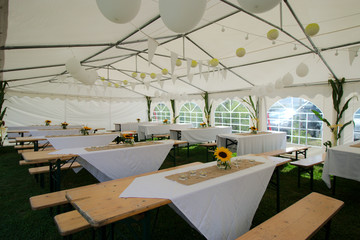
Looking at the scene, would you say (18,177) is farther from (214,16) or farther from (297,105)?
(297,105)

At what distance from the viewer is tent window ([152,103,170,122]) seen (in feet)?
40.3

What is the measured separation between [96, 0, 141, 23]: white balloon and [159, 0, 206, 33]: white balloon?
21 centimetres

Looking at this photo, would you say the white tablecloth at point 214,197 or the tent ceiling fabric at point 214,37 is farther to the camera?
the tent ceiling fabric at point 214,37

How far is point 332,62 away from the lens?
461 cm

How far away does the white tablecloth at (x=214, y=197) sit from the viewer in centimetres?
141

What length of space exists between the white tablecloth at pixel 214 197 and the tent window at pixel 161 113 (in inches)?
411

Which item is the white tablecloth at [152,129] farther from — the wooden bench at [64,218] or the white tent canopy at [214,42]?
the wooden bench at [64,218]

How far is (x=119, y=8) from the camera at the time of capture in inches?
49.5

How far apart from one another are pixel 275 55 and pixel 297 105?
9.07 ft

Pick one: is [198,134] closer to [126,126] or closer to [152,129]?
[152,129]

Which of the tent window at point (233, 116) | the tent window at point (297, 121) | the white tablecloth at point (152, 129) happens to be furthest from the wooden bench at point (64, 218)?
the tent window at point (233, 116)

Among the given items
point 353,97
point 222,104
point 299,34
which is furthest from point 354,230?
point 222,104

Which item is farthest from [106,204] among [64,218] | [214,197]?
[214,197]

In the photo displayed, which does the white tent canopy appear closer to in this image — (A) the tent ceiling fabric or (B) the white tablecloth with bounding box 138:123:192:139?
(A) the tent ceiling fabric
